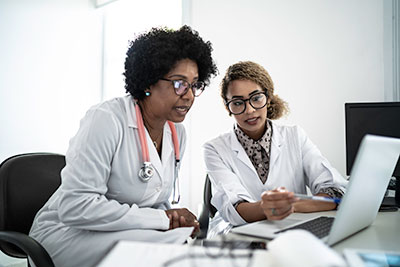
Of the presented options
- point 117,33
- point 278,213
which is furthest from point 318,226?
point 117,33

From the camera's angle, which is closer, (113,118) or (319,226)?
(319,226)

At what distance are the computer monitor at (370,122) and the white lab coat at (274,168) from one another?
0.15 meters

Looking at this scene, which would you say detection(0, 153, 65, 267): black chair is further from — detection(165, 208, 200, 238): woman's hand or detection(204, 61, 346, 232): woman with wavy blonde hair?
detection(204, 61, 346, 232): woman with wavy blonde hair

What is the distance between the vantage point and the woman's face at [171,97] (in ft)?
4.76

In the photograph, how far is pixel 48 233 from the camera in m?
1.31

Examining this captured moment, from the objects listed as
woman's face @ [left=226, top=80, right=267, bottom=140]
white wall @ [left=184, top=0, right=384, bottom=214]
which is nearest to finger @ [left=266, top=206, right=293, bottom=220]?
woman's face @ [left=226, top=80, right=267, bottom=140]

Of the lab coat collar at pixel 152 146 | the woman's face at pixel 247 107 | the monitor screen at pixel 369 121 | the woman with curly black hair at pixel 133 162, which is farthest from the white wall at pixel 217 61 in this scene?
the lab coat collar at pixel 152 146

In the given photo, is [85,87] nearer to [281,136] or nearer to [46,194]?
[46,194]

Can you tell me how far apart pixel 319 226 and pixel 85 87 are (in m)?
3.14

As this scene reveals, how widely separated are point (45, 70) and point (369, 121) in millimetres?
2824

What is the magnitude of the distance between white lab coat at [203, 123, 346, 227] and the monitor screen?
154 mm

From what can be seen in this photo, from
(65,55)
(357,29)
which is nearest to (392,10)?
(357,29)

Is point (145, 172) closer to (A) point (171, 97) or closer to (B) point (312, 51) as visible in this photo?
(A) point (171, 97)

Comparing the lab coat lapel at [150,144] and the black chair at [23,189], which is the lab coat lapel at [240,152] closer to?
the lab coat lapel at [150,144]
